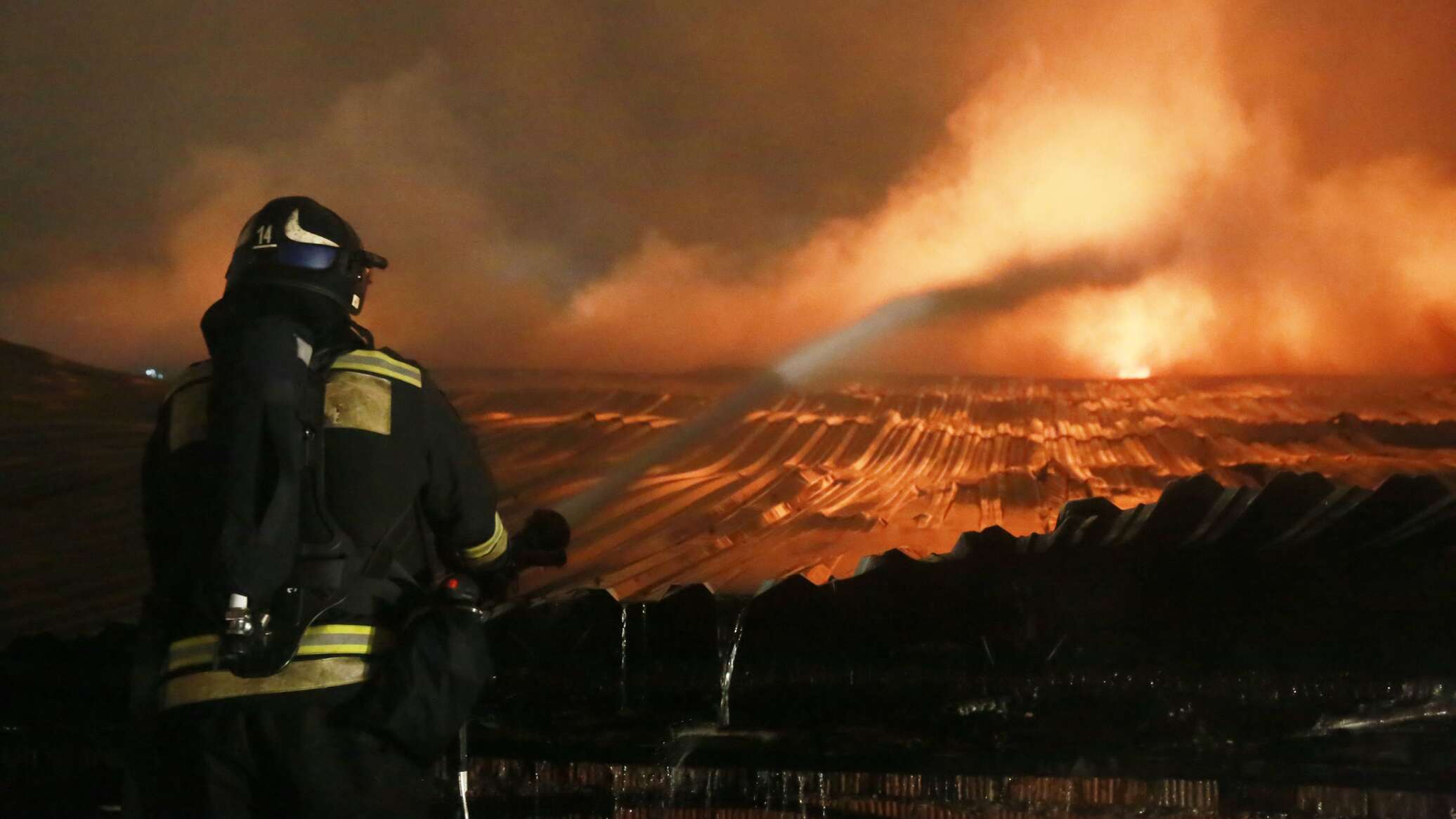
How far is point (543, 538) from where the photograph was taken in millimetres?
2365

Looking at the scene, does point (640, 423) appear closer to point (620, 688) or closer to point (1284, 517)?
point (620, 688)

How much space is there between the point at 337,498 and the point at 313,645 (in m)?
0.23

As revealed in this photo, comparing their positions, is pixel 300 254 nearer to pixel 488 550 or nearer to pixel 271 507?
pixel 271 507

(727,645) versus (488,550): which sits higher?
(488,550)

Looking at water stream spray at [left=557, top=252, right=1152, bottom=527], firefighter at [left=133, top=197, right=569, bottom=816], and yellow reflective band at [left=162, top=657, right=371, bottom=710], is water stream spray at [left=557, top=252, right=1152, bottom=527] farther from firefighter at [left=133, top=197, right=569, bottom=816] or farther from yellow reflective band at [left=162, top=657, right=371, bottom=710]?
yellow reflective band at [left=162, top=657, right=371, bottom=710]

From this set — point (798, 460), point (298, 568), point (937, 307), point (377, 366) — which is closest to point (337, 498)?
point (298, 568)

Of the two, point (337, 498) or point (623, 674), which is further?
point (623, 674)

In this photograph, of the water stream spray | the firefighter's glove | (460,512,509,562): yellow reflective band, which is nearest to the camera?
(460,512,509,562): yellow reflective band

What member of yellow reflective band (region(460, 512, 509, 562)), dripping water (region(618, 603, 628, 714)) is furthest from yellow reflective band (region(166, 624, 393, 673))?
dripping water (region(618, 603, 628, 714))

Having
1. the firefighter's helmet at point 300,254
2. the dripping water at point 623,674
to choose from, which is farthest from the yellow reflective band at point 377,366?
the dripping water at point 623,674

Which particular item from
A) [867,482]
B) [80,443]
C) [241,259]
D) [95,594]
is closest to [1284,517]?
[867,482]

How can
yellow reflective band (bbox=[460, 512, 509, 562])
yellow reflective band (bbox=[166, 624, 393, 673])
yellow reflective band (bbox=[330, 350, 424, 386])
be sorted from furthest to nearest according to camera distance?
yellow reflective band (bbox=[460, 512, 509, 562]) → yellow reflective band (bbox=[330, 350, 424, 386]) → yellow reflective band (bbox=[166, 624, 393, 673])

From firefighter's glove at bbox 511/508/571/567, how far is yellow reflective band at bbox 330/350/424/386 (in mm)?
392

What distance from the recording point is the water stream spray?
17.1 feet
